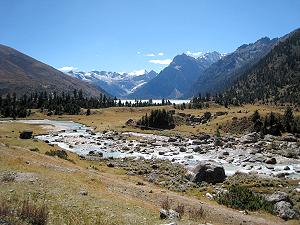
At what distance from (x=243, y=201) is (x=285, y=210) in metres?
4.42

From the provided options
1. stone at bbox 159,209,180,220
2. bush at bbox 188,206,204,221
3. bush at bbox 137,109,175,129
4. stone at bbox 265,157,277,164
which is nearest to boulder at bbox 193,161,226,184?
stone at bbox 265,157,277,164

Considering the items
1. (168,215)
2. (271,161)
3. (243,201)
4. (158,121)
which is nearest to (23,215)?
(168,215)

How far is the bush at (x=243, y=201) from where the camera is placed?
39281 mm

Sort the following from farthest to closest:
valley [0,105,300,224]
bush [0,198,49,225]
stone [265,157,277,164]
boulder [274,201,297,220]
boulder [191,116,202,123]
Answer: boulder [191,116,202,123] → stone [265,157,277,164] → boulder [274,201,297,220] → valley [0,105,300,224] → bush [0,198,49,225]

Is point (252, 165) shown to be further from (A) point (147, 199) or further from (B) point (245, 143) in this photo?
(A) point (147, 199)

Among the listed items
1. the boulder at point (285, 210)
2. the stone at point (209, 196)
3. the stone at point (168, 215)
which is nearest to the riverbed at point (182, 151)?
the stone at point (209, 196)

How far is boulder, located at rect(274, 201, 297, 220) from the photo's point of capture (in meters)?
37.4

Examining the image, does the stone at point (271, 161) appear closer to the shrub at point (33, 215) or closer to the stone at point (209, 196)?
the stone at point (209, 196)

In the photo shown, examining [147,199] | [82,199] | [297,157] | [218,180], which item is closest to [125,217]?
[82,199]

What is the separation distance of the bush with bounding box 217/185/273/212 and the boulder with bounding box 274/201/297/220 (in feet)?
2.18

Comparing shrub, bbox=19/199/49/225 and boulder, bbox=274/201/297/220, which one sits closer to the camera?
shrub, bbox=19/199/49/225

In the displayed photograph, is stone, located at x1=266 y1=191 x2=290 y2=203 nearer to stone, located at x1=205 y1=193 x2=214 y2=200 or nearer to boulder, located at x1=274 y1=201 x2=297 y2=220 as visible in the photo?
boulder, located at x1=274 y1=201 x2=297 y2=220

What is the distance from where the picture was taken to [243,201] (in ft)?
134

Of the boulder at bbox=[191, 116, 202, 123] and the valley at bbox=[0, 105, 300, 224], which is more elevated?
the boulder at bbox=[191, 116, 202, 123]
